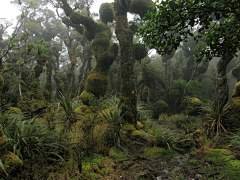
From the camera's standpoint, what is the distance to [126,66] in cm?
682

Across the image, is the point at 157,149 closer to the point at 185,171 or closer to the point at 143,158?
the point at 143,158

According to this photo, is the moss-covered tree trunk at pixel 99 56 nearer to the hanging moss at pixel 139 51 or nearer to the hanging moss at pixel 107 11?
the hanging moss at pixel 107 11

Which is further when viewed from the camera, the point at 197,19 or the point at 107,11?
the point at 107,11

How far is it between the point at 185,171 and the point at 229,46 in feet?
9.16

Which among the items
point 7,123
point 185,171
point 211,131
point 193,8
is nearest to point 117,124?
point 185,171

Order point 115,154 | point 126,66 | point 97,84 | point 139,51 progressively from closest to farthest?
point 115,154, point 126,66, point 139,51, point 97,84

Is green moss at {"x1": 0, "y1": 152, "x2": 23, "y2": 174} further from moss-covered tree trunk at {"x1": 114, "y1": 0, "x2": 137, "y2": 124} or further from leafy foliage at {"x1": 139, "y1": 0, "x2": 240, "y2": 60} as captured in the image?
moss-covered tree trunk at {"x1": 114, "y1": 0, "x2": 137, "y2": 124}

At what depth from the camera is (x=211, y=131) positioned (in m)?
5.21

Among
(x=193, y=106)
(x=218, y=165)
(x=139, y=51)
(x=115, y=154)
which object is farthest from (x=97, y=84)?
(x=193, y=106)

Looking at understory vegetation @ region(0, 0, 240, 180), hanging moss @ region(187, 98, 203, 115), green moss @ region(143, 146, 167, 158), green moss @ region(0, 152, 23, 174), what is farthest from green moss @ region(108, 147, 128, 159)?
hanging moss @ region(187, 98, 203, 115)

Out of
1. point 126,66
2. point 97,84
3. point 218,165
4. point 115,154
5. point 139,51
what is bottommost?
point 115,154

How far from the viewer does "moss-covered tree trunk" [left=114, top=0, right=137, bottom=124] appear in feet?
21.4

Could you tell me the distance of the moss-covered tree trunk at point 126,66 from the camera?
6510 millimetres

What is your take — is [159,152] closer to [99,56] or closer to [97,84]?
[97,84]
